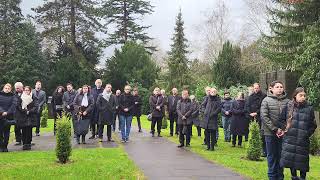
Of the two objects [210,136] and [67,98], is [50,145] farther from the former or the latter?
[210,136]

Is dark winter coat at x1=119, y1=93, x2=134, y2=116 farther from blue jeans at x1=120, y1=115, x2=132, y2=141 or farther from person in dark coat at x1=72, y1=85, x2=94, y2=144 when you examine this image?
person in dark coat at x1=72, y1=85, x2=94, y2=144

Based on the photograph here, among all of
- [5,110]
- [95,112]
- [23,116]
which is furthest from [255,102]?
[5,110]

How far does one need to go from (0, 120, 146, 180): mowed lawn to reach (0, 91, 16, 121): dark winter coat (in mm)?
1147

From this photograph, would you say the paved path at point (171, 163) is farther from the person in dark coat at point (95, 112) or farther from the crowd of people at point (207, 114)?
the person in dark coat at point (95, 112)

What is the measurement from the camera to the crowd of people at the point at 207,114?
8.71 metres

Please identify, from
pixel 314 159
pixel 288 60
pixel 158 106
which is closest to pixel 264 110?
pixel 314 159

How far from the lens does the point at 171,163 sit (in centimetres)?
1166

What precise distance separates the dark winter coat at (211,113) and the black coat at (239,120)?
1.23 m

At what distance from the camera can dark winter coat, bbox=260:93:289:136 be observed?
353 inches

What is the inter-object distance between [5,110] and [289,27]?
19.3 meters

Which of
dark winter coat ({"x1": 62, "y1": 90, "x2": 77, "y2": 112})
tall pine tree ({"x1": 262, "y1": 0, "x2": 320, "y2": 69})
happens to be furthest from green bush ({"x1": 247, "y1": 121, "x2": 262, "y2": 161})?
tall pine tree ({"x1": 262, "y1": 0, "x2": 320, "y2": 69})

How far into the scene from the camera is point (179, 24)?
4456 cm

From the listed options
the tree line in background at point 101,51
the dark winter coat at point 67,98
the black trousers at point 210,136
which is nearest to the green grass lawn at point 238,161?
the black trousers at point 210,136

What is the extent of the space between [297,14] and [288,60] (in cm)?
255
